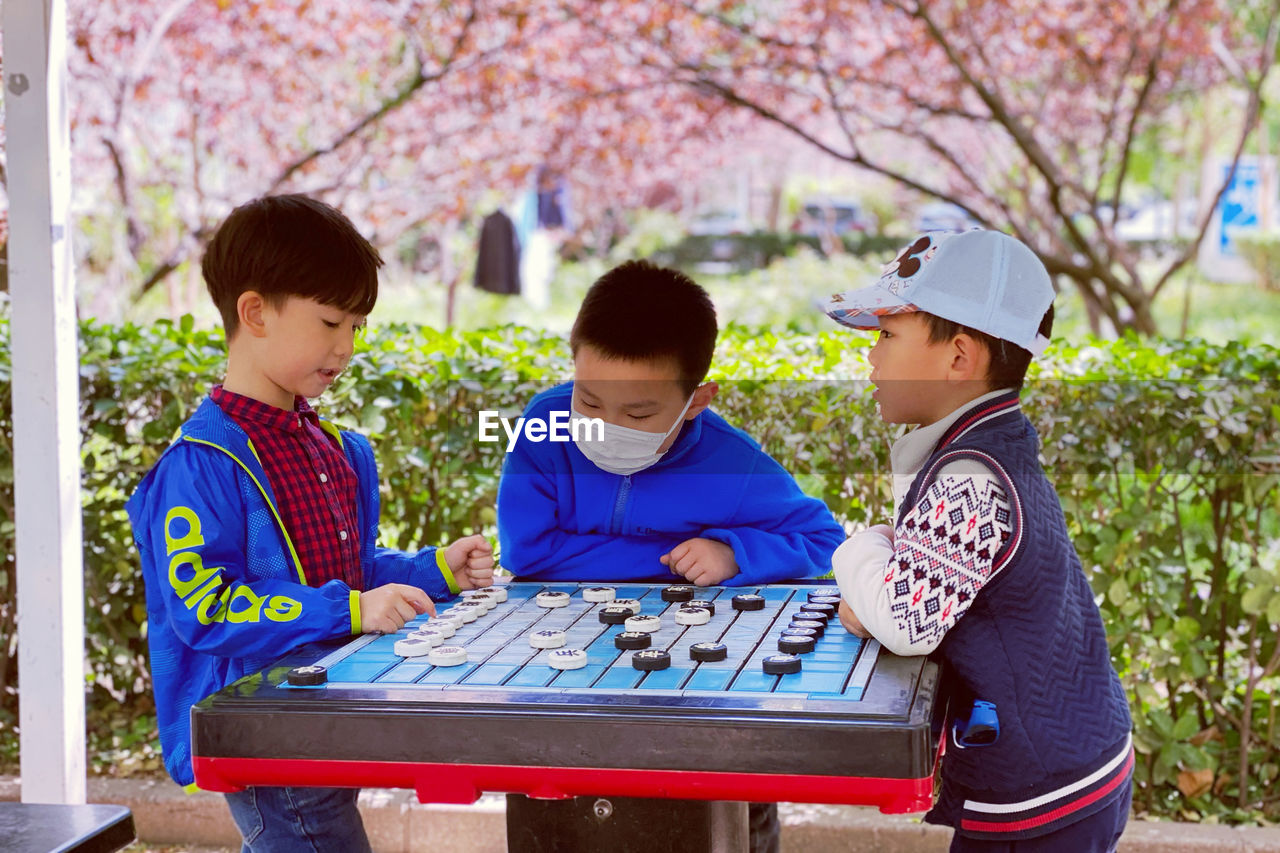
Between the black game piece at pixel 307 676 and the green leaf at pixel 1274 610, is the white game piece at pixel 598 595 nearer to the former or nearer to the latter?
the black game piece at pixel 307 676

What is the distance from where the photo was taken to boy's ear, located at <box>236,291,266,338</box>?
8.23 ft

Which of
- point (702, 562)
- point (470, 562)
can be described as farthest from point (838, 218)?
point (470, 562)

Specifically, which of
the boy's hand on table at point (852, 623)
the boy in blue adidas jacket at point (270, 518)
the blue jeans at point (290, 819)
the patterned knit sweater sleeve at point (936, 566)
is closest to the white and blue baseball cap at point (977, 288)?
the patterned knit sweater sleeve at point (936, 566)

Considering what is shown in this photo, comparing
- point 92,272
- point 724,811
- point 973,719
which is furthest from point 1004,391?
point 92,272

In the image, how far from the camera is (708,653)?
202 cm

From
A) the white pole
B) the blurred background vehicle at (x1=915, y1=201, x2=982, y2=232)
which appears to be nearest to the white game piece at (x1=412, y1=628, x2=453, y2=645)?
the white pole

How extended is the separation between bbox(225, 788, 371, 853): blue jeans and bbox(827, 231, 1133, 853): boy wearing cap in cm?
103

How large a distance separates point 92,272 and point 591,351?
30.8 ft

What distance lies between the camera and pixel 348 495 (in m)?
2.72

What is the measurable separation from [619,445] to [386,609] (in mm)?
783

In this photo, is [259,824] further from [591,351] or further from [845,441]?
[845,441]

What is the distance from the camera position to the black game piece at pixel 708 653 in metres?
2.02

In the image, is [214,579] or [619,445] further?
[619,445]

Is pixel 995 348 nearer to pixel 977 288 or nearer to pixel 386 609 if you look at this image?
pixel 977 288
